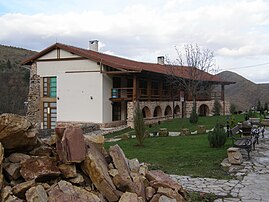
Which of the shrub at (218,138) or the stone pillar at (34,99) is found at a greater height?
the stone pillar at (34,99)

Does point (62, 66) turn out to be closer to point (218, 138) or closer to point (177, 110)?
point (177, 110)

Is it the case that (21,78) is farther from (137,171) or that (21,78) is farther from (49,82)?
(137,171)

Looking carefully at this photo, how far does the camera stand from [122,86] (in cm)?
2486

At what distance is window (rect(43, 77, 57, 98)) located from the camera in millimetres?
24562

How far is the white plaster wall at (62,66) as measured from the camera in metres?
22.9

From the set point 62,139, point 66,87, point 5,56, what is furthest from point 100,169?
point 5,56

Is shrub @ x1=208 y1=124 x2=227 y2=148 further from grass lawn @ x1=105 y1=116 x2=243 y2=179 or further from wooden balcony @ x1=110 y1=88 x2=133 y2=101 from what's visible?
wooden balcony @ x1=110 y1=88 x2=133 y2=101

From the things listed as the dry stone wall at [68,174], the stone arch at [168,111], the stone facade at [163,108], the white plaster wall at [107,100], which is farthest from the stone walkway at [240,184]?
the stone arch at [168,111]

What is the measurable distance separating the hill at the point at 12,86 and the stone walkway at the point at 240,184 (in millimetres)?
35526

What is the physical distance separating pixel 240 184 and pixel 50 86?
799 inches

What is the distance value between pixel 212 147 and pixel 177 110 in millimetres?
19371

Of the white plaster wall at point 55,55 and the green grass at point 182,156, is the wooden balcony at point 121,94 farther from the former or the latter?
the green grass at point 182,156

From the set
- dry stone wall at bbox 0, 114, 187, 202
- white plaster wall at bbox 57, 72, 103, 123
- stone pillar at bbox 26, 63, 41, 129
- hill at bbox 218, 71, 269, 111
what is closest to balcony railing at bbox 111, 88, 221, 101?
white plaster wall at bbox 57, 72, 103, 123

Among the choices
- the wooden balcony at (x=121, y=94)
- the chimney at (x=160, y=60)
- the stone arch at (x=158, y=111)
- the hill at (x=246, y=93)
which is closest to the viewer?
the wooden balcony at (x=121, y=94)
